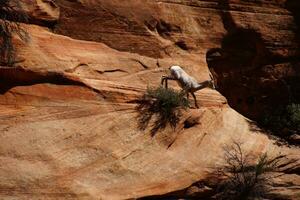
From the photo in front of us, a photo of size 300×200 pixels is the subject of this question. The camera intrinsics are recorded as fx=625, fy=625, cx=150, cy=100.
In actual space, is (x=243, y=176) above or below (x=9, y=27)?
below

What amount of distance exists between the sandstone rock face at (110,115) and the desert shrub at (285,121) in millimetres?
1022

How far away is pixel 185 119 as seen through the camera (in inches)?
448

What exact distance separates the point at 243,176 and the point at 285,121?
302 cm

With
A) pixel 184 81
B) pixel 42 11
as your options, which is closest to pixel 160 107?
pixel 184 81

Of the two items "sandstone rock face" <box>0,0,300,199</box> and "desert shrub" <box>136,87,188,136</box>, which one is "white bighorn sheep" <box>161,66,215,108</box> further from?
"desert shrub" <box>136,87,188,136</box>

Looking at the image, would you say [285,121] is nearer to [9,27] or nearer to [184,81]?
[184,81]

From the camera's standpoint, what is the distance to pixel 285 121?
13.6 metres

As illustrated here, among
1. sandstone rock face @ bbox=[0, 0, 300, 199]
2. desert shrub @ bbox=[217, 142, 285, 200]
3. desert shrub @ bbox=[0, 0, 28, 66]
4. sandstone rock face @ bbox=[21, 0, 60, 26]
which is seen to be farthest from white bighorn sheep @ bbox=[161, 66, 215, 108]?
desert shrub @ bbox=[0, 0, 28, 66]

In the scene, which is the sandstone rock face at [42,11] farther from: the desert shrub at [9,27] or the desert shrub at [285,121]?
the desert shrub at [285,121]

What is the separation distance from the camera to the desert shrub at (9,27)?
405 inches

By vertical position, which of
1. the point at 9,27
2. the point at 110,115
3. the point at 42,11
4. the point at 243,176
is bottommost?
the point at 243,176

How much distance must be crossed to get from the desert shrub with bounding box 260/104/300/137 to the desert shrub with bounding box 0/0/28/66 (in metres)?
5.84

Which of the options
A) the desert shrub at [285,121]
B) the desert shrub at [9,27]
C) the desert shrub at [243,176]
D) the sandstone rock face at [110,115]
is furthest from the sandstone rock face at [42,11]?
the desert shrub at [285,121]

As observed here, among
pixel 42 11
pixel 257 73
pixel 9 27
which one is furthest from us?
pixel 257 73
